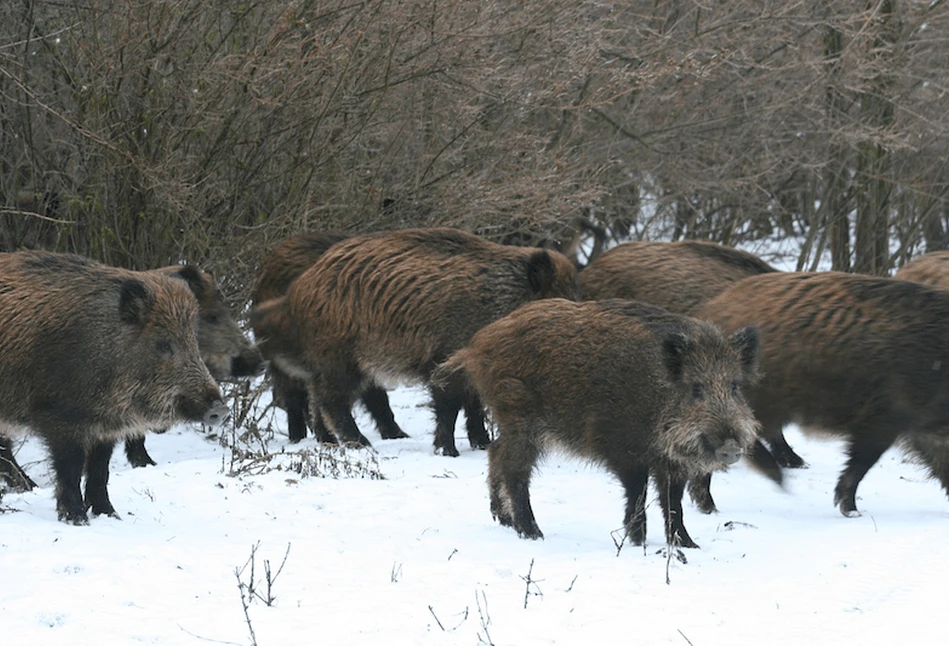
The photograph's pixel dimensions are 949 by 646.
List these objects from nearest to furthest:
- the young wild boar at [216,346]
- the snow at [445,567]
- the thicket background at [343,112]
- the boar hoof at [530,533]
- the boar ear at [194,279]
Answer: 1. the snow at [445,567]
2. the boar hoof at [530,533]
3. the boar ear at [194,279]
4. the young wild boar at [216,346]
5. the thicket background at [343,112]

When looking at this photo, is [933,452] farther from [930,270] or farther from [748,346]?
[930,270]

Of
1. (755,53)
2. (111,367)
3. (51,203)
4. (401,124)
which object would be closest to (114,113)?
(51,203)

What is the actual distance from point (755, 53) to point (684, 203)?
232 cm

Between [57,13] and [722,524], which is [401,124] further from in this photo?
[722,524]

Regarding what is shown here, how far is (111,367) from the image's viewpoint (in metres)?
6.45

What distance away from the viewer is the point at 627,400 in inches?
249

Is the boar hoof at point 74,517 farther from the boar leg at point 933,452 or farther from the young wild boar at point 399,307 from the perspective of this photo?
the boar leg at point 933,452

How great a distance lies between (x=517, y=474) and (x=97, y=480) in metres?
2.09

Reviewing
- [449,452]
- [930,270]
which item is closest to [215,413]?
[449,452]

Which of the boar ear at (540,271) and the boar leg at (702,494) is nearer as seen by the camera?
the boar leg at (702,494)

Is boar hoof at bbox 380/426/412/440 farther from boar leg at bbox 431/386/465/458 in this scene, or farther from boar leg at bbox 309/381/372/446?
boar leg at bbox 431/386/465/458

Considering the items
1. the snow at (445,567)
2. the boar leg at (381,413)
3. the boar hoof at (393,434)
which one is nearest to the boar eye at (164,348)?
the snow at (445,567)

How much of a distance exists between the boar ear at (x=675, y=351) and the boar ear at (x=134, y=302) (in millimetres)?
2535

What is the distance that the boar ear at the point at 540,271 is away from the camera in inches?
360
